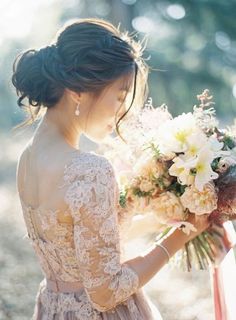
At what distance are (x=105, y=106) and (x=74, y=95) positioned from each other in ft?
0.27

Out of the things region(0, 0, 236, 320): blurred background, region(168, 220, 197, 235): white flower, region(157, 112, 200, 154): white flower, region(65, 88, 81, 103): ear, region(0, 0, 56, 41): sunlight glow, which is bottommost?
region(168, 220, 197, 235): white flower

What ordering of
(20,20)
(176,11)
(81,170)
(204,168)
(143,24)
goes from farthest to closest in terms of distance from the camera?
(143,24)
(20,20)
(176,11)
(204,168)
(81,170)

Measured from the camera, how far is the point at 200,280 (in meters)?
5.02

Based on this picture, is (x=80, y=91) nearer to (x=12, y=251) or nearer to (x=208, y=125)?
(x=208, y=125)

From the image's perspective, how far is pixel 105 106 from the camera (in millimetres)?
1796

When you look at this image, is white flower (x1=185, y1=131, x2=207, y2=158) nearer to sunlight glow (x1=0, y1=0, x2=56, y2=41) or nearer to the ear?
the ear

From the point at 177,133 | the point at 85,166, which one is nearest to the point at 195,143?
the point at 177,133

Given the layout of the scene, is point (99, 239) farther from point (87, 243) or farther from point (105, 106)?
point (105, 106)

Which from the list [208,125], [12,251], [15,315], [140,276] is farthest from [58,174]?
[12,251]

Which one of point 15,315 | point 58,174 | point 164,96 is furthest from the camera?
point 164,96

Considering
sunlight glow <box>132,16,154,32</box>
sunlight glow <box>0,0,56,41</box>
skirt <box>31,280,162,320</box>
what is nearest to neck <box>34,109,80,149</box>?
skirt <box>31,280,162,320</box>

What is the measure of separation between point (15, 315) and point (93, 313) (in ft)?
8.88

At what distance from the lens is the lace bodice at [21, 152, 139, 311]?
171 cm

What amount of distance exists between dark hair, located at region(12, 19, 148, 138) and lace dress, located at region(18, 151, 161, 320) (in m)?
0.18
